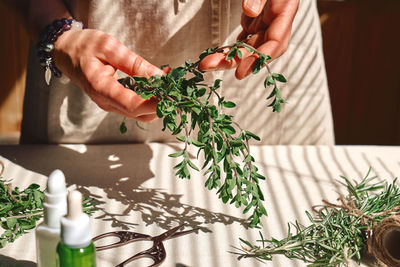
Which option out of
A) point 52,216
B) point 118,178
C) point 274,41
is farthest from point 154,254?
point 274,41

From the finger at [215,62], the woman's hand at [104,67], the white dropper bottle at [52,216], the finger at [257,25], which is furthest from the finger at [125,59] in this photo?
the white dropper bottle at [52,216]

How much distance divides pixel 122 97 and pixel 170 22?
0.32 metres

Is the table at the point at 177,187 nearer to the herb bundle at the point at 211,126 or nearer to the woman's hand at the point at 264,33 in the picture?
the herb bundle at the point at 211,126

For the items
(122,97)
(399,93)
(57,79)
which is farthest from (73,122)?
(399,93)

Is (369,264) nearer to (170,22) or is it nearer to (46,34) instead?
(170,22)

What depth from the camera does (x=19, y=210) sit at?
2.65 ft

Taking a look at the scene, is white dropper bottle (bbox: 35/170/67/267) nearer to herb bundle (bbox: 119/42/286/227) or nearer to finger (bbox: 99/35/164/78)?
herb bundle (bbox: 119/42/286/227)

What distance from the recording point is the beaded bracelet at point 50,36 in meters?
0.97

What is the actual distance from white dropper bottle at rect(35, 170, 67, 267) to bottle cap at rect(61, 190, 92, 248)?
5cm

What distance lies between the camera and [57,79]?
1.09 metres

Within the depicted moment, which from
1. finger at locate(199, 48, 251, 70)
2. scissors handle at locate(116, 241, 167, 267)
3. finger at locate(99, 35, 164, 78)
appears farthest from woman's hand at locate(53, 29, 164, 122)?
scissors handle at locate(116, 241, 167, 267)

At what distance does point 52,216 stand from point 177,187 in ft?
1.35

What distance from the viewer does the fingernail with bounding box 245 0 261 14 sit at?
84 centimetres

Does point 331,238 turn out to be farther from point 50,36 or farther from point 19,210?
point 50,36
